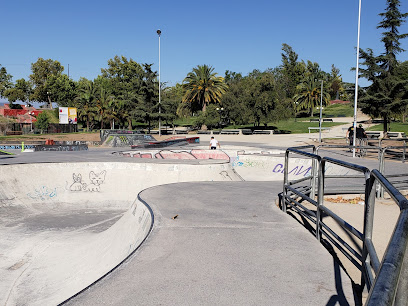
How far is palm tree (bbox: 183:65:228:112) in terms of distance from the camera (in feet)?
190

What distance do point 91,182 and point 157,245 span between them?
35.5 feet

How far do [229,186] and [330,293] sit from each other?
20.2 feet

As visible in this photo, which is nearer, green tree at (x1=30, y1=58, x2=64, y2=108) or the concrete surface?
the concrete surface

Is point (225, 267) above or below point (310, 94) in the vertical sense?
below

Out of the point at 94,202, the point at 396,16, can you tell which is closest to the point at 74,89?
the point at 396,16

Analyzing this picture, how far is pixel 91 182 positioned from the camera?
572 inches

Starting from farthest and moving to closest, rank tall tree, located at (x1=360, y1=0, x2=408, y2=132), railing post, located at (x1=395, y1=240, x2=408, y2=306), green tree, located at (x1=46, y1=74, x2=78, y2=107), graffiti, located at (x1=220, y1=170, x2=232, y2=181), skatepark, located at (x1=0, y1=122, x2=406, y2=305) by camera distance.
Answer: green tree, located at (x1=46, y1=74, x2=78, y2=107) → tall tree, located at (x1=360, y1=0, x2=408, y2=132) → graffiti, located at (x1=220, y1=170, x2=232, y2=181) → skatepark, located at (x1=0, y1=122, x2=406, y2=305) → railing post, located at (x1=395, y1=240, x2=408, y2=306)

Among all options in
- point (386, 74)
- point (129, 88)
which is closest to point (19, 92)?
point (129, 88)

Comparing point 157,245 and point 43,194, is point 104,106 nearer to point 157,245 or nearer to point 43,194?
point 43,194

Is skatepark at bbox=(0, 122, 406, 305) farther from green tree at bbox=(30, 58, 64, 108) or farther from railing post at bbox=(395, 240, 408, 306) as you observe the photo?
green tree at bbox=(30, 58, 64, 108)

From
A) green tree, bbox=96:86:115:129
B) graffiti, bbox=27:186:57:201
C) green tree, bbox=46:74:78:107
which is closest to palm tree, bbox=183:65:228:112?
green tree, bbox=96:86:115:129

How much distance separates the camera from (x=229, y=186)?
941 centimetres

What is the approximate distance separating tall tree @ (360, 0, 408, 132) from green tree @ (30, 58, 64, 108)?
8074 centimetres

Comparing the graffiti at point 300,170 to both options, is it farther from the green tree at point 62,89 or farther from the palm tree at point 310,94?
the green tree at point 62,89
